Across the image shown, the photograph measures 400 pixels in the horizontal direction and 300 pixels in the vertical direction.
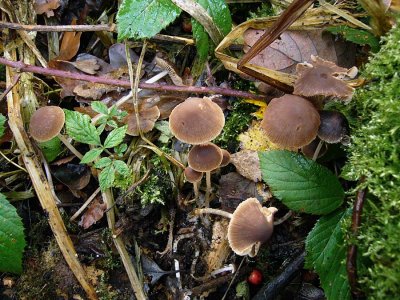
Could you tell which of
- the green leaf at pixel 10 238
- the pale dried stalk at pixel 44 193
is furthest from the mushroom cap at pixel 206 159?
the green leaf at pixel 10 238

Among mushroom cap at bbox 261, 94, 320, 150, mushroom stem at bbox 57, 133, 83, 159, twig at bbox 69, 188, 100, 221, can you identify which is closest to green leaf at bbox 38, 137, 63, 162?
mushroom stem at bbox 57, 133, 83, 159

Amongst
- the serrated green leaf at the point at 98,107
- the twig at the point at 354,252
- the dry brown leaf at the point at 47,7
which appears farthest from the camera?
the dry brown leaf at the point at 47,7

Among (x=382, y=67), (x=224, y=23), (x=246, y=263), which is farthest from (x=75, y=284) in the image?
(x=382, y=67)

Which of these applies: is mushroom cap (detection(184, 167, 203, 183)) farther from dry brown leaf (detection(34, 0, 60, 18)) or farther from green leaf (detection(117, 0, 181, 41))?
dry brown leaf (detection(34, 0, 60, 18))

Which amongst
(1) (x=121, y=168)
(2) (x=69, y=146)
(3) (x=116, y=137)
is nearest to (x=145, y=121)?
(3) (x=116, y=137)

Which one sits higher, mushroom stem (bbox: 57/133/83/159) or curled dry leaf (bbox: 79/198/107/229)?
mushroom stem (bbox: 57/133/83/159)

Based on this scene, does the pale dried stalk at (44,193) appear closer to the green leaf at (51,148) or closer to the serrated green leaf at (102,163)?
the green leaf at (51,148)

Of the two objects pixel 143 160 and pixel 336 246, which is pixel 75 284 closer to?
pixel 143 160
